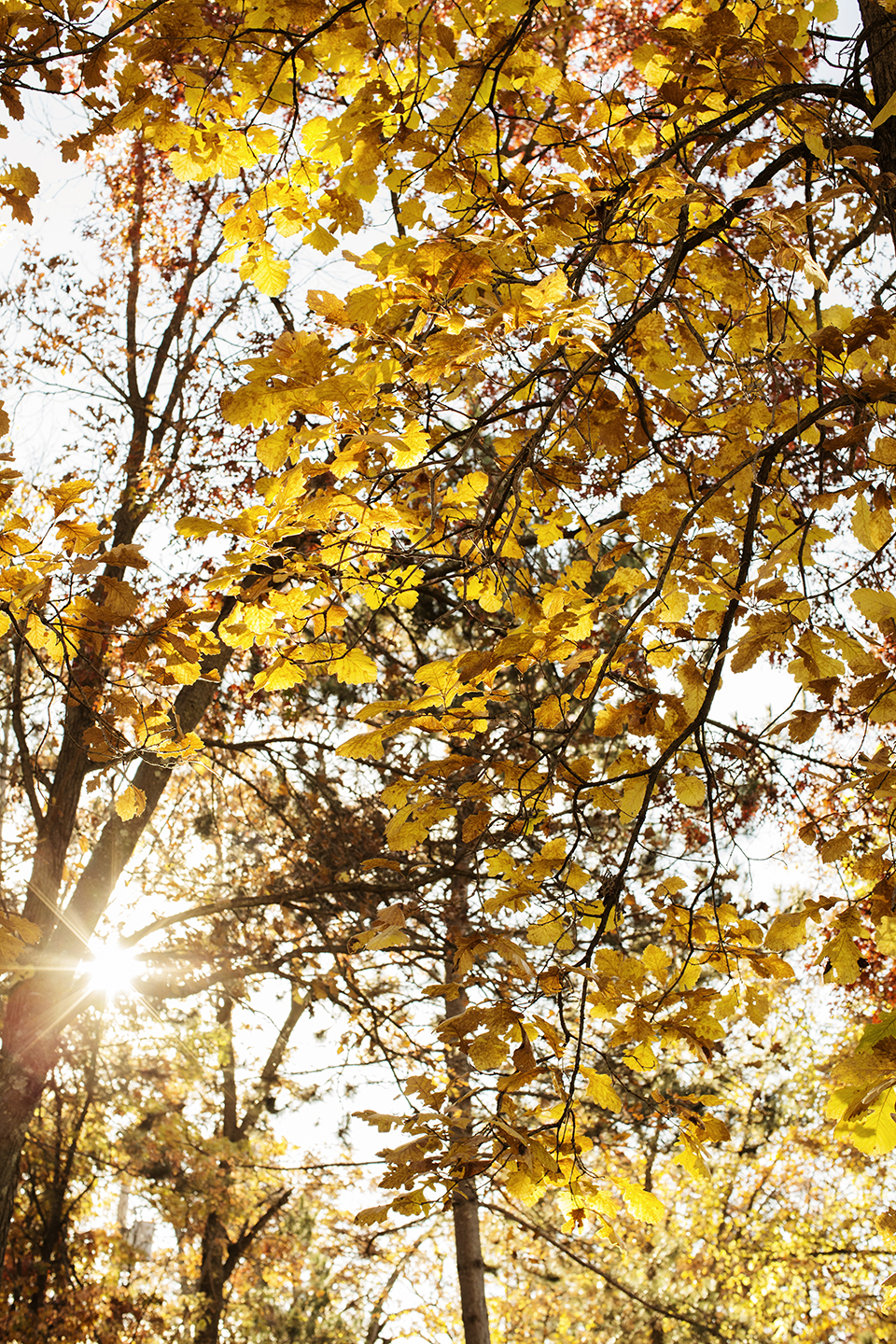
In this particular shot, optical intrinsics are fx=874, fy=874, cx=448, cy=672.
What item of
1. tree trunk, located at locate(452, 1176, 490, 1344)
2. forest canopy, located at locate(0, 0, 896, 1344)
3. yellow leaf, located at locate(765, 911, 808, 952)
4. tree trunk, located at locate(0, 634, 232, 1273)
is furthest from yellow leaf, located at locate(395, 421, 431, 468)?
tree trunk, located at locate(452, 1176, 490, 1344)

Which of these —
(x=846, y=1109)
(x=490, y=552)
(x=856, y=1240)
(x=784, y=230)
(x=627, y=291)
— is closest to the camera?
(x=846, y=1109)

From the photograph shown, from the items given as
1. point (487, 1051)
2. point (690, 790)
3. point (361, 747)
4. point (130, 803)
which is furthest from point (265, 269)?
point (487, 1051)

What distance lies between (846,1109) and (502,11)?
7.75 feet

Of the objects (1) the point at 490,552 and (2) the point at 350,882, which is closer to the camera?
(1) the point at 490,552

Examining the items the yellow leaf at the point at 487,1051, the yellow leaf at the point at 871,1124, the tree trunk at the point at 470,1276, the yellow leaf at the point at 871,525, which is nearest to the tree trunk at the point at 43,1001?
the tree trunk at the point at 470,1276

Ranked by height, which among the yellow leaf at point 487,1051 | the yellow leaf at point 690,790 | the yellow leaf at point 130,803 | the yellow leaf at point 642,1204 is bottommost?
the yellow leaf at point 642,1204

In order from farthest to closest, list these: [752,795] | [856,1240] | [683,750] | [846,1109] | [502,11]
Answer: [856,1240]
[752,795]
[683,750]
[502,11]
[846,1109]

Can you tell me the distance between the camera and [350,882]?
18.4ft

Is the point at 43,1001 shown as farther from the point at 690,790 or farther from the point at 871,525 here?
the point at 871,525

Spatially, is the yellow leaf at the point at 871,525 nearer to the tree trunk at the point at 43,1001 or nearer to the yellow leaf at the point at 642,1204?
the yellow leaf at the point at 642,1204

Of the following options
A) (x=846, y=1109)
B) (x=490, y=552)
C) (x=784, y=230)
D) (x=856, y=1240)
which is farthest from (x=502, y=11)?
(x=856, y=1240)

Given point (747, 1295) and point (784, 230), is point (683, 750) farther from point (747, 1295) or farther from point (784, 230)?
point (747, 1295)

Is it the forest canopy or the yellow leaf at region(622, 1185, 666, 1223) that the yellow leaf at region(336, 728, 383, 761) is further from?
the yellow leaf at region(622, 1185, 666, 1223)

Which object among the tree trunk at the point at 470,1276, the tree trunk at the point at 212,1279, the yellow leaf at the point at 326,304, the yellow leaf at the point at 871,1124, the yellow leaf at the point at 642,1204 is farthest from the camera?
the tree trunk at the point at 212,1279
